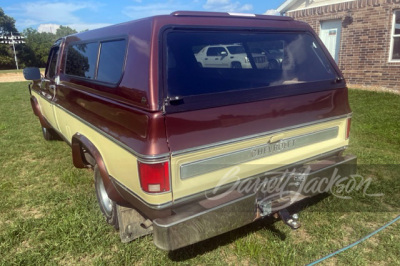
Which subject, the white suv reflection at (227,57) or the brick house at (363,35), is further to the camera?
the brick house at (363,35)

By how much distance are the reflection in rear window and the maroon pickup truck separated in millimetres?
11

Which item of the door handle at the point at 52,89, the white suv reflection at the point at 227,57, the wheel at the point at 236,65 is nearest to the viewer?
the white suv reflection at the point at 227,57

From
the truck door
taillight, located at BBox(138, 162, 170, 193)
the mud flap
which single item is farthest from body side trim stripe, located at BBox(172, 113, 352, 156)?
the truck door

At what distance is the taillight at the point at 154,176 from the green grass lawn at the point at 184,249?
3.00 feet

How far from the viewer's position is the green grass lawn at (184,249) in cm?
280

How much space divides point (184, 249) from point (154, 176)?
3.54 ft

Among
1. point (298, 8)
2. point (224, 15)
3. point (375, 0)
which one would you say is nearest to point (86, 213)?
point (224, 15)

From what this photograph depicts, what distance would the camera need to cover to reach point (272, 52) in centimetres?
323

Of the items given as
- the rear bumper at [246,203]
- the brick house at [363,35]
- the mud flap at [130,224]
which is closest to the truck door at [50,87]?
the mud flap at [130,224]

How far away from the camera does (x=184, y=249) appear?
2.90 meters

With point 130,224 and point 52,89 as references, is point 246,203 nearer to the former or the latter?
point 130,224

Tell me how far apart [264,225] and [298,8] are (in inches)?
463

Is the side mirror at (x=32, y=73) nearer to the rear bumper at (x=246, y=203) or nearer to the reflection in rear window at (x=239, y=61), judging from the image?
the reflection in rear window at (x=239, y=61)

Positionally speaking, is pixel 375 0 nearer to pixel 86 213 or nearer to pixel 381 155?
pixel 381 155
